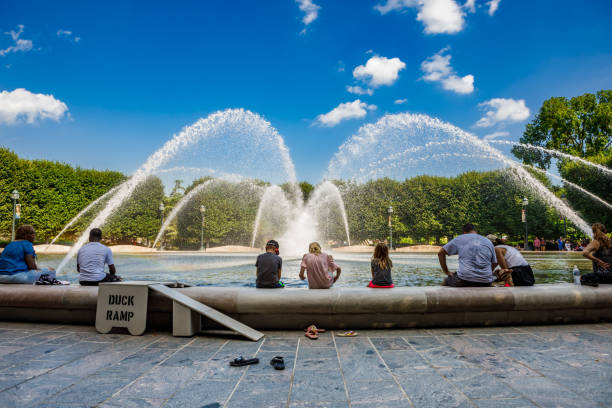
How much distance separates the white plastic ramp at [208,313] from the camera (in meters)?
4.88

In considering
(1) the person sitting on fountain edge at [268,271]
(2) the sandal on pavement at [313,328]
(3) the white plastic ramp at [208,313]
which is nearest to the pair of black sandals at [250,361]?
(3) the white plastic ramp at [208,313]

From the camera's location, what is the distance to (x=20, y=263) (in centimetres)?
630

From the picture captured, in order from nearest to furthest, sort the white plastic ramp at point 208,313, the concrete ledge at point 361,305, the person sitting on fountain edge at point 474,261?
the white plastic ramp at point 208,313 → the concrete ledge at point 361,305 → the person sitting on fountain edge at point 474,261

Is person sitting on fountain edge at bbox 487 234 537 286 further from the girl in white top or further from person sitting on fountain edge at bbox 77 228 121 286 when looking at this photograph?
person sitting on fountain edge at bbox 77 228 121 286

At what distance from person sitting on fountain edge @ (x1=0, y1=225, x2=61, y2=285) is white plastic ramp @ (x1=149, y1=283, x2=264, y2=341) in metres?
2.83

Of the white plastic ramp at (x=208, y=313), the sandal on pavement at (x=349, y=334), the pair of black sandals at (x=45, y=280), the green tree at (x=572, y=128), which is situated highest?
the green tree at (x=572, y=128)

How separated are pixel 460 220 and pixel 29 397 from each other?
133ft

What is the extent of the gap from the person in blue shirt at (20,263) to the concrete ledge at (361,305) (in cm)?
49

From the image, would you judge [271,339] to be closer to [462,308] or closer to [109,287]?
[109,287]

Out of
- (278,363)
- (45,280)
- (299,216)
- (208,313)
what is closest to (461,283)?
(278,363)

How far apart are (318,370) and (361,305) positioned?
5.35 feet

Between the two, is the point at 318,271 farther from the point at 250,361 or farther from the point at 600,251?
the point at 600,251

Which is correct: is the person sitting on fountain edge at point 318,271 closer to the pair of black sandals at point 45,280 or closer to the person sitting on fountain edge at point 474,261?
the person sitting on fountain edge at point 474,261

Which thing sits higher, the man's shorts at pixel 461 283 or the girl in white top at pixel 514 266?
the girl in white top at pixel 514 266
